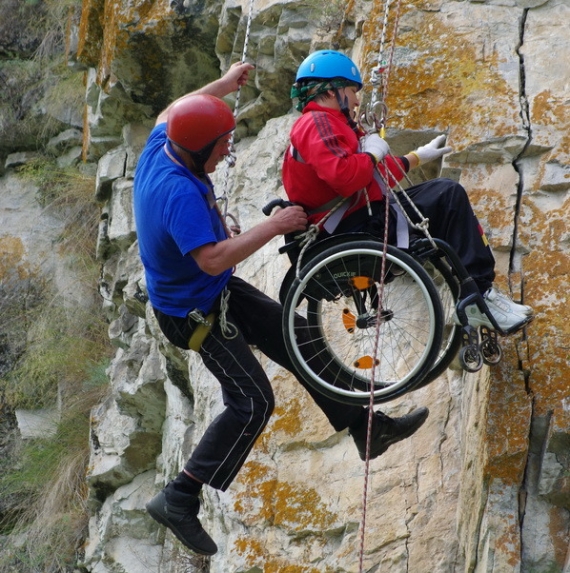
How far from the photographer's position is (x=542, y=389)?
571cm

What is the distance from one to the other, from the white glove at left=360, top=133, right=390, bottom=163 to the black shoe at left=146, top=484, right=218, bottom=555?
6.62ft

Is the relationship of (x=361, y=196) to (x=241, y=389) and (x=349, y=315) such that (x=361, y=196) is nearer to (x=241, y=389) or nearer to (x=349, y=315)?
(x=349, y=315)

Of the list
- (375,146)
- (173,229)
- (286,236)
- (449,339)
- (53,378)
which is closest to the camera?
(173,229)

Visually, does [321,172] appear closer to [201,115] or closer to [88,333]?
[201,115]

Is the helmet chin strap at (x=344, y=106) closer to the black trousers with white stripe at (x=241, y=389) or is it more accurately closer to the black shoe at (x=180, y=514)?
the black trousers with white stripe at (x=241, y=389)

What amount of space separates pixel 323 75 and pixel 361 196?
0.64 m

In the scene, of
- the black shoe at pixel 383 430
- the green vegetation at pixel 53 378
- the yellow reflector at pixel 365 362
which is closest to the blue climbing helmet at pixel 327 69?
the yellow reflector at pixel 365 362

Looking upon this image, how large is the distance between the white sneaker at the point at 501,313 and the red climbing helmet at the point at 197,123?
5.05 feet

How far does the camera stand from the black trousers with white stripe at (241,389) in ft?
17.9

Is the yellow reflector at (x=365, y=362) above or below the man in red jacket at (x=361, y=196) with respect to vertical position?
below

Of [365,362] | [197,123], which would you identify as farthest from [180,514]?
[197,123]

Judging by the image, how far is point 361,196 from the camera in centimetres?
539

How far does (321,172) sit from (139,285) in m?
4.61

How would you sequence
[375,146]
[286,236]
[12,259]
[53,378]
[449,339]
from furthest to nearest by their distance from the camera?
[12,259] → [53,378] → [449,339] → [286,236] → [375,146]
